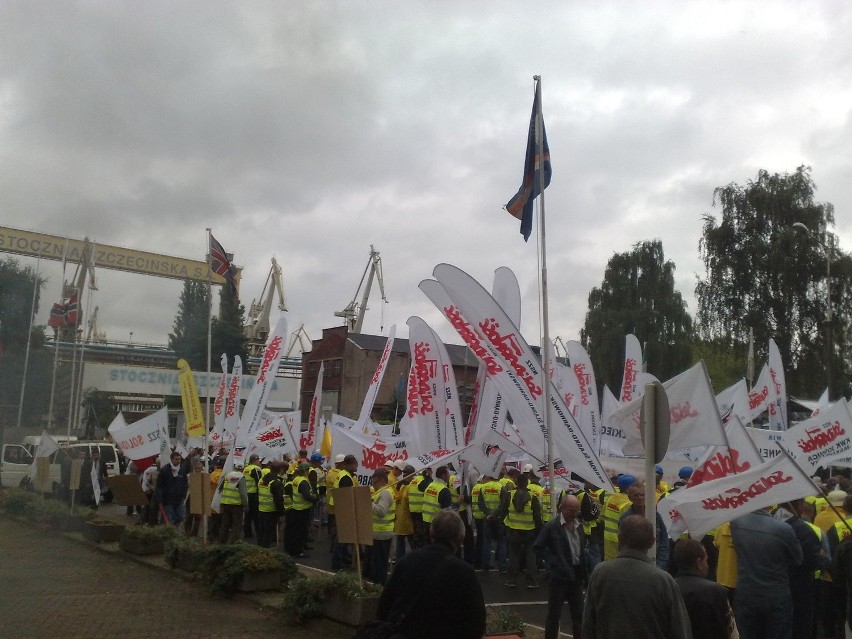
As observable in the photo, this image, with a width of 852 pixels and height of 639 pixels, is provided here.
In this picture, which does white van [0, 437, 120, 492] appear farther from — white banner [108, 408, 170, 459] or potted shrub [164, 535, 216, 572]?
potted shrub [164, 535, 216, 572]

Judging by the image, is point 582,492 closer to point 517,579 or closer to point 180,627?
point 517,579

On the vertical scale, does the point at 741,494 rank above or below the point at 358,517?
above

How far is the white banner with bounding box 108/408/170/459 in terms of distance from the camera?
1706 cm

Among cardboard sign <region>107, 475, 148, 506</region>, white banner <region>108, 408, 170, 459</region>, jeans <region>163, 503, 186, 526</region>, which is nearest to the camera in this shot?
cardboard sign <region>107, 475, 148, 506</region>

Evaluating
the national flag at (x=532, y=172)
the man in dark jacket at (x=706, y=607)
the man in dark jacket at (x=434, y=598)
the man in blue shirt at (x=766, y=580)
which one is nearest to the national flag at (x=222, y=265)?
the national flag at (x=532, y=172)

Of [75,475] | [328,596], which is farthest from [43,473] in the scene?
[328,596]

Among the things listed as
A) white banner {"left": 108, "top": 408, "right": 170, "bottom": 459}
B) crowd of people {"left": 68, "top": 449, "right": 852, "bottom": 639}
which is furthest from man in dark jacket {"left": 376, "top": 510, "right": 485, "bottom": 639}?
white banner {"left": 108, "top": 408, "right": 170, "bottom": 459}

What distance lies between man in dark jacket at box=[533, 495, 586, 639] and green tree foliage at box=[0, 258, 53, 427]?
18.3 feet

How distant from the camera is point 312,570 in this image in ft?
42.9

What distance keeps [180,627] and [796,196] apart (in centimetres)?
4057

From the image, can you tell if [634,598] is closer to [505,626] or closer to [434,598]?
[434,598]

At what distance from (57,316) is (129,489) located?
7.62 m

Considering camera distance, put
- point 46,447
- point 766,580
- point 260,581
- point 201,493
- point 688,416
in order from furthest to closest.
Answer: point 46,447
point 201,493
point 260,581
point 688,416
point 766,580

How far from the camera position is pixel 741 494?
22.8 ft
